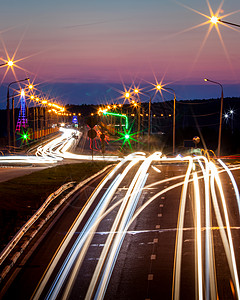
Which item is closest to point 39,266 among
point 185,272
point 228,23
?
point 185,272

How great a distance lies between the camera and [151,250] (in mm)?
13125

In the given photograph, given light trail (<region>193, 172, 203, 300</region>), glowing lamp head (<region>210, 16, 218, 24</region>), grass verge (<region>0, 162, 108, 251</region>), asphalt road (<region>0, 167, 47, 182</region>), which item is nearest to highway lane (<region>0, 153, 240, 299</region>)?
light trail (<region>193, 172, 203, 300</region>)

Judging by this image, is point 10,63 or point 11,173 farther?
point 11,173

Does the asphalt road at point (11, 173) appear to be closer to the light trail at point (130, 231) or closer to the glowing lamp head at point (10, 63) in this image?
the light trail at point (130, 231)

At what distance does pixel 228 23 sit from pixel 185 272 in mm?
12058

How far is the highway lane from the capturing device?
9.92 metres

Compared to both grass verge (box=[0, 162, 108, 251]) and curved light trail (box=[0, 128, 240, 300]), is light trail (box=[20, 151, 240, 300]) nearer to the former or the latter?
curved light trail (box=[0, 128, 240, 300])

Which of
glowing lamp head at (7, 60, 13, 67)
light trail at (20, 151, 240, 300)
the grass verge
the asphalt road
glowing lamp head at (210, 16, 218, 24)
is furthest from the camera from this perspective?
glowing lamp head at (7, 60, 13, 67)

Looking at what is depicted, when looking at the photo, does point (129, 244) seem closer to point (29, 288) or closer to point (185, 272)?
point (185, 272)

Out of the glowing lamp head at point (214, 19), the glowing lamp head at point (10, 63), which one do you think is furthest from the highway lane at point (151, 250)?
the glowing lamp head at point (10, 63)

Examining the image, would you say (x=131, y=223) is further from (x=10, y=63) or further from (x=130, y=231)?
(x=10, y=63)

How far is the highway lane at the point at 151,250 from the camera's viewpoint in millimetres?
9922

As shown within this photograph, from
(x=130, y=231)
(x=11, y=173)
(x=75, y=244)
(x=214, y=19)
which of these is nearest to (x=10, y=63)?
(x=11, y=173)

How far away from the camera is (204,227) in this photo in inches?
616
